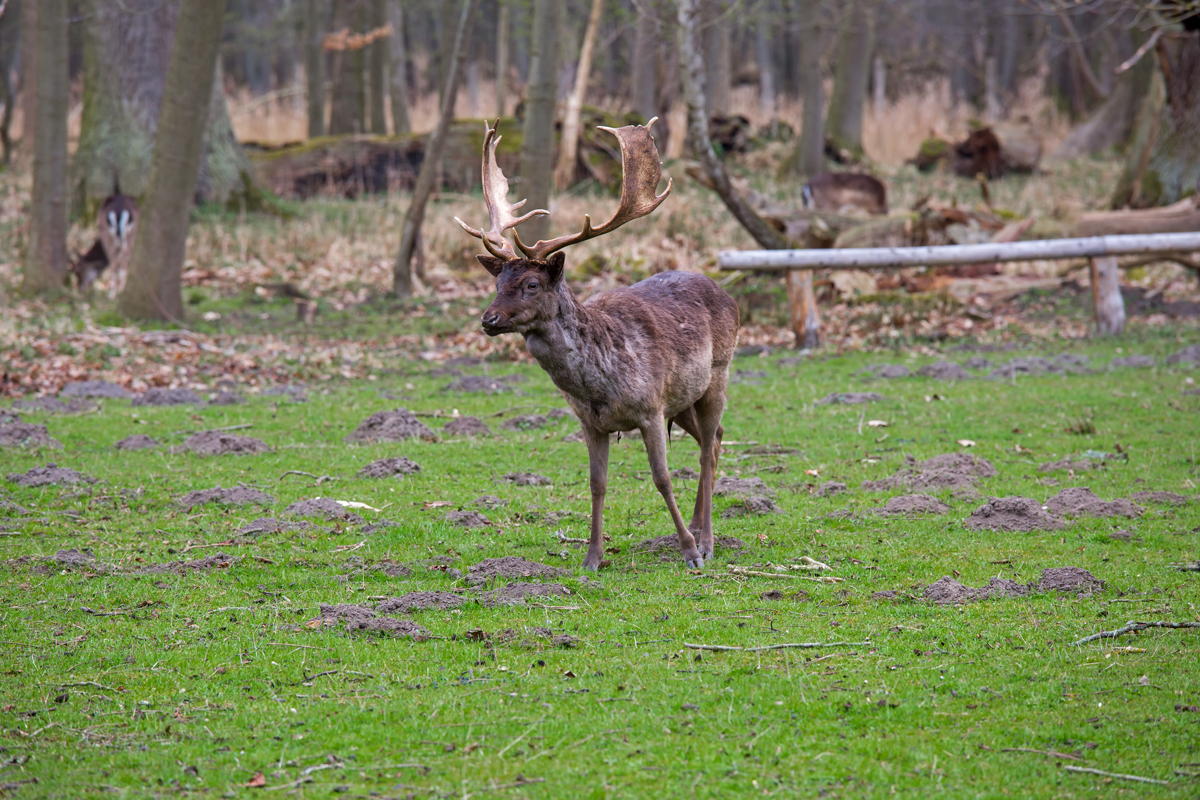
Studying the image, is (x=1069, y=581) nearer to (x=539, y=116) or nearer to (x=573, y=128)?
(x=539, y=116)

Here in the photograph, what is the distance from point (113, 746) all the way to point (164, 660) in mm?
831

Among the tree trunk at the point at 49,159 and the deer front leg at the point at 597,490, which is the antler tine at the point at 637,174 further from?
the tree trunk at the point at 49,159

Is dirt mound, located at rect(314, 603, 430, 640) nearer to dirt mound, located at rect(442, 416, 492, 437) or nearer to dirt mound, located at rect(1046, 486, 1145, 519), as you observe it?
dirt mound, located at rect(1046, 486, 1145, 519)

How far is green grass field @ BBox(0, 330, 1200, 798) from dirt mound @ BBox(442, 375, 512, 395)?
9.10 ft

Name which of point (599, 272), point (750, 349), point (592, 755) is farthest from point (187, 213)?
point (592, 755)

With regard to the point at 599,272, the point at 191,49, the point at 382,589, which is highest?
Answer: the point at 191,49

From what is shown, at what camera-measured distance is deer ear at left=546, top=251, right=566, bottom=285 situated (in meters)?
6.04

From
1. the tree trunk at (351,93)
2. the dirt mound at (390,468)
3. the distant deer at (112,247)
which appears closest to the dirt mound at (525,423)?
the dirt mound at (390,468)

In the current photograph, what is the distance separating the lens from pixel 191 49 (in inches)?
531

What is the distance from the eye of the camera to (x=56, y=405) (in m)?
10.8

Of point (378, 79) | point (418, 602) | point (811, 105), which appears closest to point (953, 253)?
point (418, 602)

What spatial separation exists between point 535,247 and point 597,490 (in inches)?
55.6

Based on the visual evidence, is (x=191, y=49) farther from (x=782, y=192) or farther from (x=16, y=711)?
(x=782, y=192)

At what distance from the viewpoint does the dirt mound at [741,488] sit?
25.4ft
